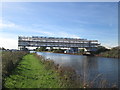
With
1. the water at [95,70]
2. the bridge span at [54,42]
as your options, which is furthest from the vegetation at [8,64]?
the bridge span at [54,42]

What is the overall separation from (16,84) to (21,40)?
4348cm

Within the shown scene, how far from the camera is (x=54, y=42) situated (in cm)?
4991

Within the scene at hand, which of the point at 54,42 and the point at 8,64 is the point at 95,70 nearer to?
the point at 8,64

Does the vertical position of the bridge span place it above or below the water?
above

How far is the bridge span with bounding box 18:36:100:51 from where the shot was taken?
48119mm

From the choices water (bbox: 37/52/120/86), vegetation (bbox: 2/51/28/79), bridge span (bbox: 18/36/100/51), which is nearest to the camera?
vegetation (bbox: 2/51/28/79)

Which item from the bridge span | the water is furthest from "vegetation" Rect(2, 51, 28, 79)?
the bridge span

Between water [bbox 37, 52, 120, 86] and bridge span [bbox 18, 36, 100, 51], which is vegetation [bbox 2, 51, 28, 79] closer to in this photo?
water [bbox 37, 52, 120, 86]

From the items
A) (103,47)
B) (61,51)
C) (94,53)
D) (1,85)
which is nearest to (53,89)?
(1,85)

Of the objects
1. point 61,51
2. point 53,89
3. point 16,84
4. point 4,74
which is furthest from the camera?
point 61,51

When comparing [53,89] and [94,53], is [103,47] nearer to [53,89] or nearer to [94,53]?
[94,53]

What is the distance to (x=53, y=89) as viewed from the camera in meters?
5.79

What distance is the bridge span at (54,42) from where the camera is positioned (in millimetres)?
48119

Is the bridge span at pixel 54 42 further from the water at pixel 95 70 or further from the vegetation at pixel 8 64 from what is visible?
the vegetation at pixel 8 64
